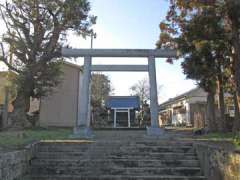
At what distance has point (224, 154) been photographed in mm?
6145

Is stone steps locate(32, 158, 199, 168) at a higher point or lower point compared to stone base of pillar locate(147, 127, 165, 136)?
lower

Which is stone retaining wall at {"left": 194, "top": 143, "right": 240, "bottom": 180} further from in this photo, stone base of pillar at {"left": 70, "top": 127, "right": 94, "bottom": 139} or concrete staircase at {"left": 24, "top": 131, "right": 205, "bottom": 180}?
stone base of pillar at {"left": 70, "top": 127, "right": 94, "bottom": 139}

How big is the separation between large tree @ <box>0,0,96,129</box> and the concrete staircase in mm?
9267

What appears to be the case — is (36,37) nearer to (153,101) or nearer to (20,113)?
(20,113)

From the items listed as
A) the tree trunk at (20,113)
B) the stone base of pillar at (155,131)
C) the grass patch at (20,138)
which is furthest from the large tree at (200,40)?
the tree trunk at (20,113)

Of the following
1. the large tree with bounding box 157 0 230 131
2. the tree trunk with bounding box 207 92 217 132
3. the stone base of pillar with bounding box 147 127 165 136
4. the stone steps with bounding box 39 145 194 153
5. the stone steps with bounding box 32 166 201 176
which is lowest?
the stone steps with bounding box 32 166 201 176

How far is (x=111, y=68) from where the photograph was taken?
13.2 metres

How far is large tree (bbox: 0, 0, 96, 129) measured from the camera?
16812 mm

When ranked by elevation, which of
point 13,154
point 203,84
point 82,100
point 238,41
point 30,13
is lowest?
point 13,154

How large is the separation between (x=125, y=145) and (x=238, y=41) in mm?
6815

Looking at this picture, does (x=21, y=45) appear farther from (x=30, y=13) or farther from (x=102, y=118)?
(x=102, y=118)

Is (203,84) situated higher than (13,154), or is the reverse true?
(203,84)

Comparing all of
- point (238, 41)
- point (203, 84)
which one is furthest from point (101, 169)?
point (203, 84)

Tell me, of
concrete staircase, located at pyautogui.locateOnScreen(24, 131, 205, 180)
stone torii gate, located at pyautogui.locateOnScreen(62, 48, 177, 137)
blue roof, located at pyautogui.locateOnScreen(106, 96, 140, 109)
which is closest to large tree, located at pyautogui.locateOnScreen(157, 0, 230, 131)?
stone torii gate, located at pyautogui.locateOnScreen(62, 48, 177, 137)
